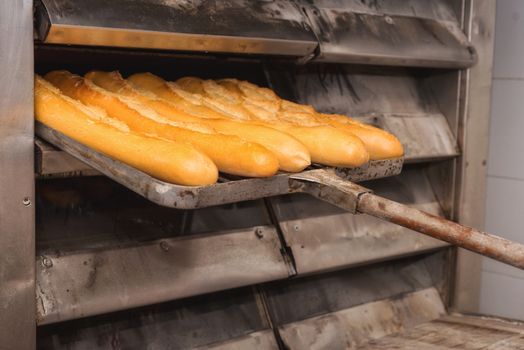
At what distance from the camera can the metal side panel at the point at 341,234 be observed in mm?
2174

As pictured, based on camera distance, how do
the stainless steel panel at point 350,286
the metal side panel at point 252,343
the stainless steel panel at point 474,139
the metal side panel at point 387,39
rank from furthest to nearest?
the stainless steel panel at point 474,139, the stainless steel panel at point 350,286, the metal side panel at point 387,39, the metal side panel at point 252,343

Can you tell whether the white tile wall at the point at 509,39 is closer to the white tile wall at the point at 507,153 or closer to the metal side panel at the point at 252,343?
the white tile wall at the point at 507,153

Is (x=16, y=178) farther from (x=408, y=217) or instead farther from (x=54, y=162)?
(x=408, y=217)

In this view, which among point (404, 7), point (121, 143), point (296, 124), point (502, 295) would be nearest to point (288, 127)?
point (296, 124)

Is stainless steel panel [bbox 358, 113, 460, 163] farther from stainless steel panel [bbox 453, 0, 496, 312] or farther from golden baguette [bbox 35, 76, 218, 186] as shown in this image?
golden baguette [bbox 35, 76, 218, 186]

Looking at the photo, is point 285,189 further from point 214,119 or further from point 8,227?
point 8,227

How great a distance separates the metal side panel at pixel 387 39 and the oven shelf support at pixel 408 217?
0.77 m

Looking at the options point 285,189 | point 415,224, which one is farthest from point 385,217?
point 285,189

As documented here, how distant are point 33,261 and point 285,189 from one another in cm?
61

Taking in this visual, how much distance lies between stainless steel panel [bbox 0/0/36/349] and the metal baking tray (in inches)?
2.4

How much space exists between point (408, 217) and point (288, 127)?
0.43m

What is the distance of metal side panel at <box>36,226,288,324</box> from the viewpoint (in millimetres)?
1654

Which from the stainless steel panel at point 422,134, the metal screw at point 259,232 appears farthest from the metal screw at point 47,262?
the stainless steel panel at point 422,134

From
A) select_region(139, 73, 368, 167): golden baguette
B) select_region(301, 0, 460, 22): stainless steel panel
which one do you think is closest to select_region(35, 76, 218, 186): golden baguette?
select_region(139, 73, 368, 167): golden baguette
